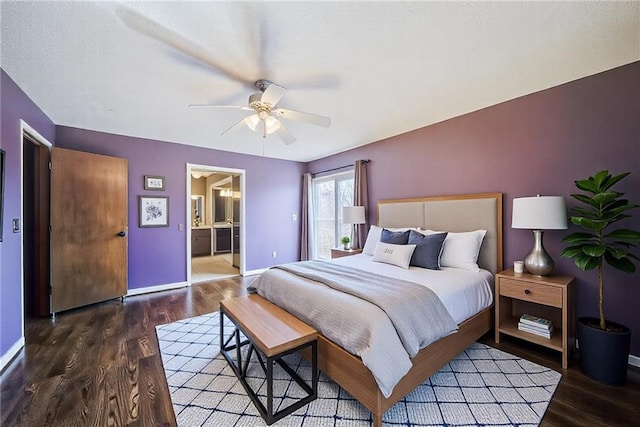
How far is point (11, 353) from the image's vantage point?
7.23 ft

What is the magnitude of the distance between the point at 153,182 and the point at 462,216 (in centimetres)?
462

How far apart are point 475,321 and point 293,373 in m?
1.65

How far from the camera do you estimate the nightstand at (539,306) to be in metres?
2.09

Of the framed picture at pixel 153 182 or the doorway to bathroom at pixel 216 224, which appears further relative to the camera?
the doorway to bathroom at pixel 216 224

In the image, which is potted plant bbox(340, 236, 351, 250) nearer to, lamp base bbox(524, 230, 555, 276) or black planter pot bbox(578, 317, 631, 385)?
lamp base bbox(524, 230, 555, 276)

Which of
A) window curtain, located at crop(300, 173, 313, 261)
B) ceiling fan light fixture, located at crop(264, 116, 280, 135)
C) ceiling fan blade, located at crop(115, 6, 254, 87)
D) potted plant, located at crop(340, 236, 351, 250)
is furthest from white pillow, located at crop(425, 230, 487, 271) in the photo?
window curtain, located at crop(300, 173, 313, 261)

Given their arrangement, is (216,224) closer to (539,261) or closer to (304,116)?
(304,116)

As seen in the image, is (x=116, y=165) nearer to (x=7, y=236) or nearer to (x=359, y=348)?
(x=7, y=236)

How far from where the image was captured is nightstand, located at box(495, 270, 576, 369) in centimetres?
209

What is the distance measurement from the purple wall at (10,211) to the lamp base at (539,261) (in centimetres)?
456

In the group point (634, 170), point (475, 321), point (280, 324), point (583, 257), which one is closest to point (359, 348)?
point (280, 324)

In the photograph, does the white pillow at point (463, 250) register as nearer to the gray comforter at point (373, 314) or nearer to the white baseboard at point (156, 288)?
the gray comforter at point (373, 314)

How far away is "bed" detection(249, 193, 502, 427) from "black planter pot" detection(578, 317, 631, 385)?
0.68m

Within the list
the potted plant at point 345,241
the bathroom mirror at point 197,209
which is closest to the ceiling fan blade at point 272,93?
the potted plant at point 345,241
